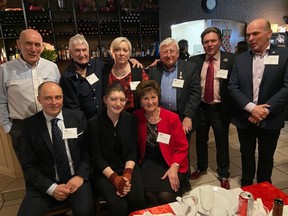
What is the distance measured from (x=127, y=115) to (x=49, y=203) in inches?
38.7

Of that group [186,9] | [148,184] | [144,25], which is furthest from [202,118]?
[186,9]

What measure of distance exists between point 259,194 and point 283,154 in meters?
2.45

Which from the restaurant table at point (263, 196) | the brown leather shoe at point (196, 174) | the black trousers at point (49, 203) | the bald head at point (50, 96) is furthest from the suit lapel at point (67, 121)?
the brown leather shoe at point (196, 174)

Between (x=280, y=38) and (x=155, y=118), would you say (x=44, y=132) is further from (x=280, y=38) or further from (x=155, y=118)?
(x=280, y=38)

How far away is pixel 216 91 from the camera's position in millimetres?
2609

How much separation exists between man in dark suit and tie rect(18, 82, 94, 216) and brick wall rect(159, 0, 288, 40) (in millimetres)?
4833

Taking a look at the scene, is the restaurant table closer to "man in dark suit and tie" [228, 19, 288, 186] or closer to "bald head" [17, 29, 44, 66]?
"man in dark suit and tie" [228, 19, 288, 186]

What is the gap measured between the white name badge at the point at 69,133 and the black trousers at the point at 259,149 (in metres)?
1.69

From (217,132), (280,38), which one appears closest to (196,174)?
(217,132)

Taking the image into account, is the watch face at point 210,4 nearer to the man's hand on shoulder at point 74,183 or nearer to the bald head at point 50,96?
the bald head at point 50,96

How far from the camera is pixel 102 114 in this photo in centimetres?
215

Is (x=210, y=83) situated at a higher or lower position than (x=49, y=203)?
higher

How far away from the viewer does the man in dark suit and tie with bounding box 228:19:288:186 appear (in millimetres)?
2158

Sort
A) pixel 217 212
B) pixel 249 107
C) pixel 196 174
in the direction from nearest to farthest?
pixel 217 212, pixel 249 107, pixel 196 174
